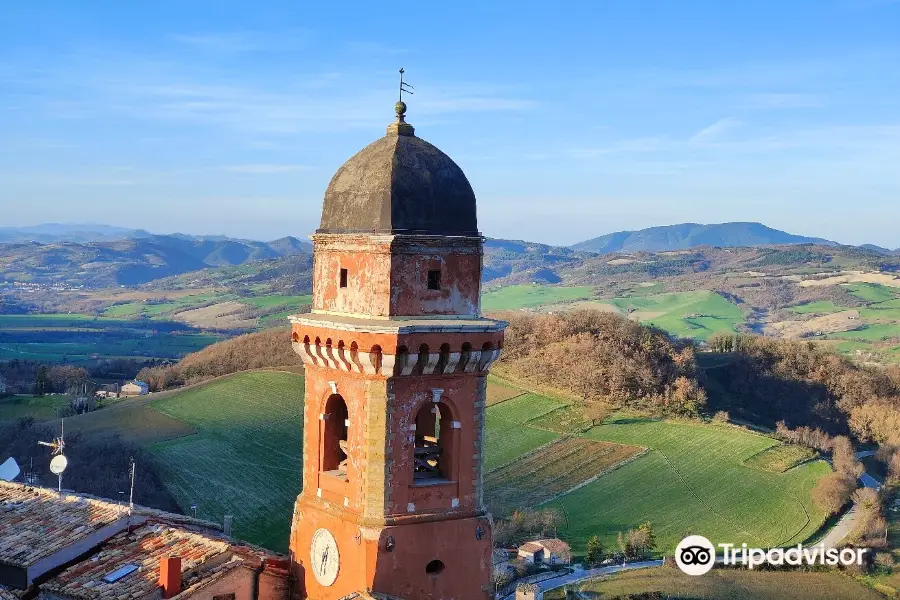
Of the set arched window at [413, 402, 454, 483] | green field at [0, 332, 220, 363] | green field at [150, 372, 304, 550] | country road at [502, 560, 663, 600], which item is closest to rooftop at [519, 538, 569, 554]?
country road at [502, 560, 663, 600]

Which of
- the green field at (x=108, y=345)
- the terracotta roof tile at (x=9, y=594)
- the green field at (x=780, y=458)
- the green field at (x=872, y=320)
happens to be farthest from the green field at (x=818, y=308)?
the terracotta roof tile at (x=9, y=594)

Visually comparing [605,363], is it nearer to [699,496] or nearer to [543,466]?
[543,466]

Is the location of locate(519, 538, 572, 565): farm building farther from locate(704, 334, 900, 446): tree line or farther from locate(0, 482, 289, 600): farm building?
locate(704, 334, 900, 446): tree line

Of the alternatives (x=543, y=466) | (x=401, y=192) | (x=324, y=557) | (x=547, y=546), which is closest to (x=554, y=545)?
(x=547, y=546)

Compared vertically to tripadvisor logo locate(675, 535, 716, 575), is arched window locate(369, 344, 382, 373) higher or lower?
higher

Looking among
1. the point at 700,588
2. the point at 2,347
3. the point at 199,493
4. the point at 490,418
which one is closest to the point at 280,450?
the point at 199,493

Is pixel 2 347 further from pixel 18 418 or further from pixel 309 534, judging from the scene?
pixel 309 534
